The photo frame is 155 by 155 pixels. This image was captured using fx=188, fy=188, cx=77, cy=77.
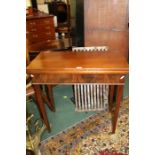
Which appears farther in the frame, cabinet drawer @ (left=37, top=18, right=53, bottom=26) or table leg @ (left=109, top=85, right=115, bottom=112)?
cabinet drawer @ (left=37, top=18, right=53, bottom=26)

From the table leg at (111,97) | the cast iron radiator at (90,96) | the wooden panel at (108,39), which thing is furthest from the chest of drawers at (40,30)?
the table leg at (111,97)

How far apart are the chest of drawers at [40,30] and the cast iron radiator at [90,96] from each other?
1591 mm

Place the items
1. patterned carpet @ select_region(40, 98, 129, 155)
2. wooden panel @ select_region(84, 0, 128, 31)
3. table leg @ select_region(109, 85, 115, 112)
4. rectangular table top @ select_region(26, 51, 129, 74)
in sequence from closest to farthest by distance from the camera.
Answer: rectangular table top @ select_region(26, 51, 129, 74), patterned carpet @ select_region(40, 98, 129, 155), table leg @ select_region(109, 85, 115, 112), wooden panel @ select_region(84, 0, 128, 31)

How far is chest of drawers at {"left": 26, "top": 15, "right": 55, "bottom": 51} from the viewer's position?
3.57 m

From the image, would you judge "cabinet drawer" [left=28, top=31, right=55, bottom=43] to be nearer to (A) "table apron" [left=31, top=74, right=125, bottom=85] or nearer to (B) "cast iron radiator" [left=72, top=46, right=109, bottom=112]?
(B) "cast iron radiator" [left=72, top=46, right=109, bottom=112]

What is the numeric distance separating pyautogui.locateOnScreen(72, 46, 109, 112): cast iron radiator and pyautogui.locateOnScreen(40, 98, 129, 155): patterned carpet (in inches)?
7.3

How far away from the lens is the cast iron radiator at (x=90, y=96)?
213 cm

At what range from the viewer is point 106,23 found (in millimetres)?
2268

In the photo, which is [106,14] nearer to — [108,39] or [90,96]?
[108,39]

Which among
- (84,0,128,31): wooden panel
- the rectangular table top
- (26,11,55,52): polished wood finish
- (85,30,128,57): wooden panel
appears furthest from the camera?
(26,11,55,52): polished wood finish

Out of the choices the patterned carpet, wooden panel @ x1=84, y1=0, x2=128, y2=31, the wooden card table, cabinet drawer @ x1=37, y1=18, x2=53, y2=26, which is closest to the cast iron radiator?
the patterned carpet
